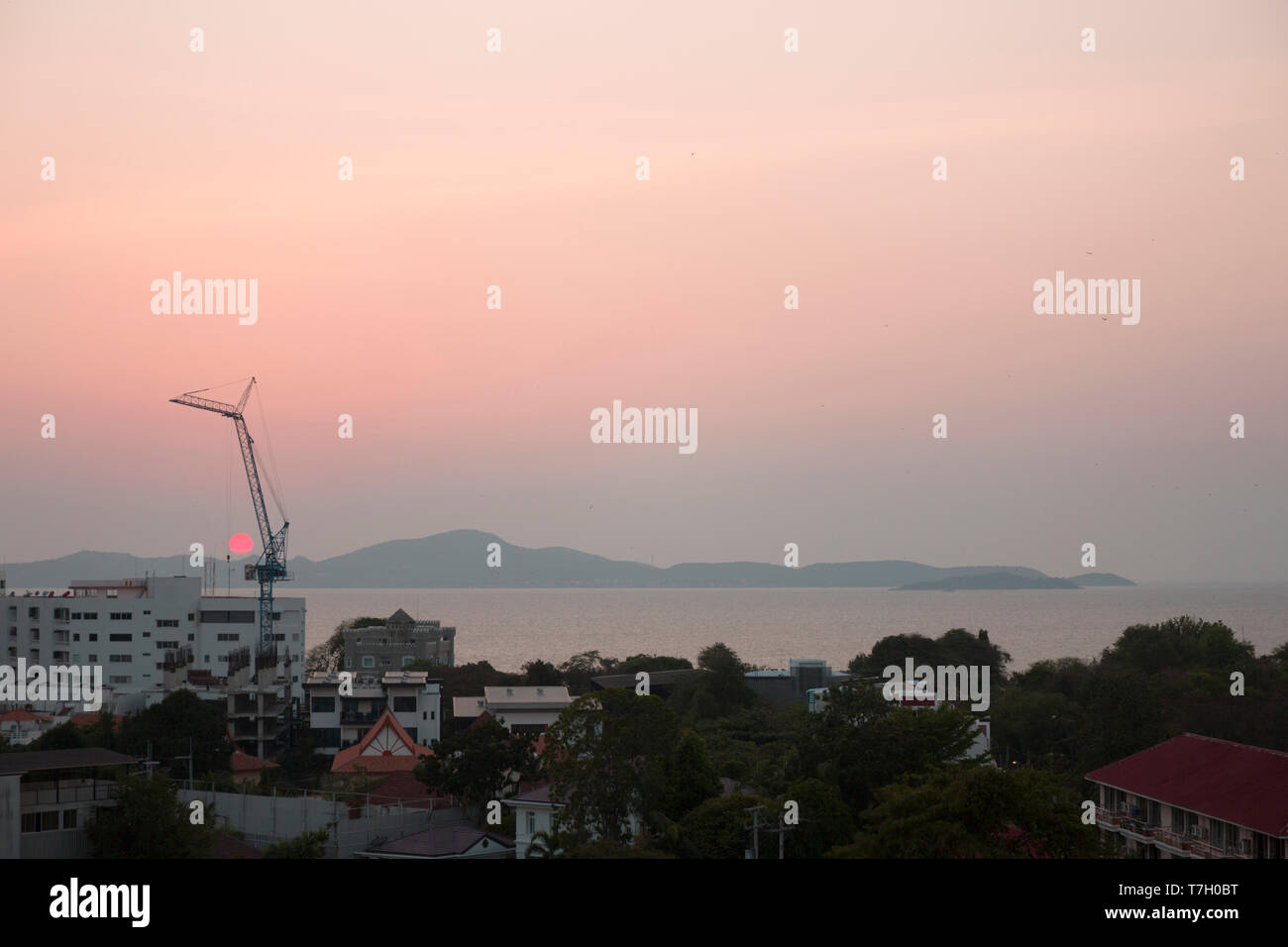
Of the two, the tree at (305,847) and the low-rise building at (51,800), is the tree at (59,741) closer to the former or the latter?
the low-rise building at (51,800)

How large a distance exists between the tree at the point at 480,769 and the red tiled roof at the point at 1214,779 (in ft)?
34.4

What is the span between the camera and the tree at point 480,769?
21281 mm

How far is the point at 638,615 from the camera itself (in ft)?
500

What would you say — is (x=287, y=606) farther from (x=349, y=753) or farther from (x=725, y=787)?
(x=725, y=787)

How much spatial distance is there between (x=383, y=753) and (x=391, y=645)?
114 feet

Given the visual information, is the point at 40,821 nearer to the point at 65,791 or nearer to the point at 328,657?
the point at 65,791

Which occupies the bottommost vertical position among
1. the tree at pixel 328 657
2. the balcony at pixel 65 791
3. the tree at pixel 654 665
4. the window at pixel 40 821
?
the tree at pixel 328 657

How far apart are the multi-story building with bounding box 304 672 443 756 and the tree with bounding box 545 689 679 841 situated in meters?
21.1

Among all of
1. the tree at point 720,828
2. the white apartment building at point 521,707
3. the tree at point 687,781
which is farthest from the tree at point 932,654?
the tree at point 720,828

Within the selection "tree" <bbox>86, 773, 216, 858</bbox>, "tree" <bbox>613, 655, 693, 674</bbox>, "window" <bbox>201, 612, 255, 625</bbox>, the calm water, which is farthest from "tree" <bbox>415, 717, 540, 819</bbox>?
the calm water

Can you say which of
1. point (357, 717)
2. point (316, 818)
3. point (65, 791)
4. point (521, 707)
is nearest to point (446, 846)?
point (316, 818)

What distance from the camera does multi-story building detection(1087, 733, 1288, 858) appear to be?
14203 mm
